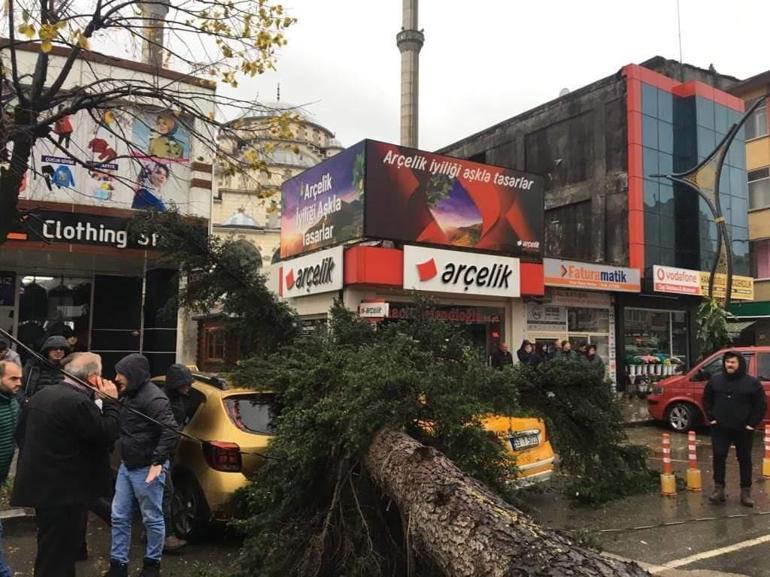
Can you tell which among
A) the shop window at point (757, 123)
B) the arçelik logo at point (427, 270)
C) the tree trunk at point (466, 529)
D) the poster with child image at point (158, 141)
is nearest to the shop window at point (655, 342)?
the arçelik logo at point (427, 270)

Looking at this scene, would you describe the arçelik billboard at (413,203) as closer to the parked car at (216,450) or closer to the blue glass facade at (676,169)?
the blue glass facade at (676,169)

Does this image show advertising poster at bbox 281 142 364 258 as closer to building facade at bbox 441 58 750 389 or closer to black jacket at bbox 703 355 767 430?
building facade at bbox 441 58 750 389

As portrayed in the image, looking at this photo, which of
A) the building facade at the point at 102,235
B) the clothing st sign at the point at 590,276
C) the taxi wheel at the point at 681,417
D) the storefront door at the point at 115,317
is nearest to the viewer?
the building facade at the point at 102,235

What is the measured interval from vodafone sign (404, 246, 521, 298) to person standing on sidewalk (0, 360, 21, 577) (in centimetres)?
1087

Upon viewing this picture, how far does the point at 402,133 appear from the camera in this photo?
123ft

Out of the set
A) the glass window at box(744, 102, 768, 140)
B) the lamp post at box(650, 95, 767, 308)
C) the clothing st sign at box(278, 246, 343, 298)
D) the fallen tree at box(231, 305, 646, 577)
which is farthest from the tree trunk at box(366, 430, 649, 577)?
the glass window at box(744, 102, 768, 140)

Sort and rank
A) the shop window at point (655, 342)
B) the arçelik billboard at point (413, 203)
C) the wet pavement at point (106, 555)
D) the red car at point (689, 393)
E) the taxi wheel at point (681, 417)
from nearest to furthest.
Result: the wet pavement at point (106, 555) < the red car at point (689, 393) < the taxi wheel at point (681, 417) < the arçelik billboard at point (413, 203) < the shop window at point (655, 342)

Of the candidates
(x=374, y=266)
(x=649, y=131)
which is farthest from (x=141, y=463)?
(x=649, y=131)

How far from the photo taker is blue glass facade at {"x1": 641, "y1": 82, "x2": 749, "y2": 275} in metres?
22.9

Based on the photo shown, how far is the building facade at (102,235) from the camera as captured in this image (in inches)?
387

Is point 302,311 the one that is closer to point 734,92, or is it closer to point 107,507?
point 107,507

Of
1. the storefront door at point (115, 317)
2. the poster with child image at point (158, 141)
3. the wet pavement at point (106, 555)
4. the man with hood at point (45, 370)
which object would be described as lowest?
the wet pavement at point (106, 555)

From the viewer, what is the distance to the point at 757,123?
1133 inches

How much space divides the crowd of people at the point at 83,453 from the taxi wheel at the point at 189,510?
66 centimetres
